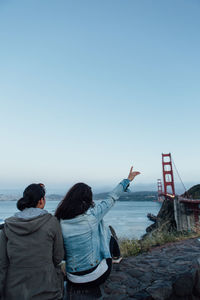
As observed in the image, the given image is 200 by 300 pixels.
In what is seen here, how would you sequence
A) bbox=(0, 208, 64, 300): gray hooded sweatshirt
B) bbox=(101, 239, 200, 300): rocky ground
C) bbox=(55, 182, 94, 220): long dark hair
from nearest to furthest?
bbox=(0, 208, 64, 300): gray hooded sweatshirt
bbox=(55, 182, 94, 220): long dark hair
bbox=(101, 239, 200, 300): rocky ground

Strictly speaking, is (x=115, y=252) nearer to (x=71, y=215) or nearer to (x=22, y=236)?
(x=71, y=215)

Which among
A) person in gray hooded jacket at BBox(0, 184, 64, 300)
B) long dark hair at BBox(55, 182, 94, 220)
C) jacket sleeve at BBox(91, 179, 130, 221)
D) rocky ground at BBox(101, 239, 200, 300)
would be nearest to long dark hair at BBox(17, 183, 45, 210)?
person in gray hooded jacket at BBox(0, 184, 64, 300)

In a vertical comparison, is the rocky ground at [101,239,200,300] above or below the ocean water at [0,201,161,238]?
above

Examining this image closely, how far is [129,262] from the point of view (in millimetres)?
3162

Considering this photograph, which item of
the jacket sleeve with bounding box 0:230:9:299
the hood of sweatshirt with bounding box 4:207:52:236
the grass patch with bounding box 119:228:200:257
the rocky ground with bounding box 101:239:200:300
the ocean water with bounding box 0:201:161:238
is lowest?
the ocean water with bounding box 0:201:161:238

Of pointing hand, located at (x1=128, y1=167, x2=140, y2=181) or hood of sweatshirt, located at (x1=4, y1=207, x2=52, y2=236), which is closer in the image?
hood of sweatshirt, located at (x1=4, y1=207, x2=52, y2=236)

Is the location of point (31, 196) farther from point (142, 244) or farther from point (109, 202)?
point (142, 244)

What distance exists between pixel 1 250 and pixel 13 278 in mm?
198

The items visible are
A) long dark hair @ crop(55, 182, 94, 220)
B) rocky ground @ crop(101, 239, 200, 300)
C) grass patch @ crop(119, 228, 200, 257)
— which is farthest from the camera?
grass patch @ crop(119, 228, 200, 257)

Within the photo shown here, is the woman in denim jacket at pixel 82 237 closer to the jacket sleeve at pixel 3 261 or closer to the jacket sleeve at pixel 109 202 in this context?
the jacket sleeve at pixel 109 202

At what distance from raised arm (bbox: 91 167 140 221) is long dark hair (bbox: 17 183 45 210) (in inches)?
18.3

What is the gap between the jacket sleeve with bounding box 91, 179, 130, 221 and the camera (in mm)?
1867

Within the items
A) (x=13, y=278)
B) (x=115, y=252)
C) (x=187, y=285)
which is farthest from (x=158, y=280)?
(x=13, y=278)

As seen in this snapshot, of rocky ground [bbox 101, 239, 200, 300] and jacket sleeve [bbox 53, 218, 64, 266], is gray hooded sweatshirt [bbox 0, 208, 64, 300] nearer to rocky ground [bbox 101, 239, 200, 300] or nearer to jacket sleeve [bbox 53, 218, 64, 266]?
jacket sleeve [bbox 53, 218, 64, 266]
